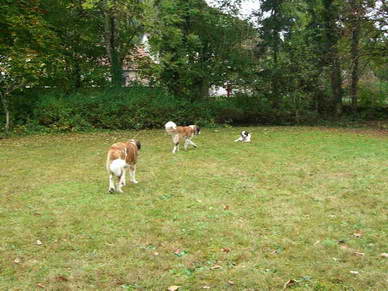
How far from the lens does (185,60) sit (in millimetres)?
20344

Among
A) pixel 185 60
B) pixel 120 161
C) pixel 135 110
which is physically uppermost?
pixel 185 60

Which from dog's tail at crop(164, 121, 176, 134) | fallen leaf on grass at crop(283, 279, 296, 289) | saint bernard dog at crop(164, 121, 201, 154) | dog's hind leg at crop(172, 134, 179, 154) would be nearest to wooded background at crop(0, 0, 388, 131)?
saint bernard dog at crop(164, 121, 201, 154)

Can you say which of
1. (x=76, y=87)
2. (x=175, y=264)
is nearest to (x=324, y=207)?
(x=175, y=264)

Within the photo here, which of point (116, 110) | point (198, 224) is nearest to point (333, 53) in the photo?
point (116, 110)

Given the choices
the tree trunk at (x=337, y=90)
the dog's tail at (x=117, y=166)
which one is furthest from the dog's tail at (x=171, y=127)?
the tree trunk at (x=337, y=90)

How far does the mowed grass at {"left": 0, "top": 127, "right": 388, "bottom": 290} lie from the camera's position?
4.67 metres

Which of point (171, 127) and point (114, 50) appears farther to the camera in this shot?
point (114, 50)

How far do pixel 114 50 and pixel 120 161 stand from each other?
51.4 feet

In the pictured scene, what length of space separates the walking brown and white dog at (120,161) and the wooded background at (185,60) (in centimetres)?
1048

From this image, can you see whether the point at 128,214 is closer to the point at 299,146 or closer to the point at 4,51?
the point at 299,146

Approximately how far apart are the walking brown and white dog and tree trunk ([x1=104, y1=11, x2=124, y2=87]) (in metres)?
12.9

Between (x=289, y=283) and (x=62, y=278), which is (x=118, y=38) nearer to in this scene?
(x=62, y=278)

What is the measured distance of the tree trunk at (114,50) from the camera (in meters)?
21.1

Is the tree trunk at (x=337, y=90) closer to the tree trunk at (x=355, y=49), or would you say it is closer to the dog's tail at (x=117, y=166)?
the tree trunk at (x=355, y=49)
